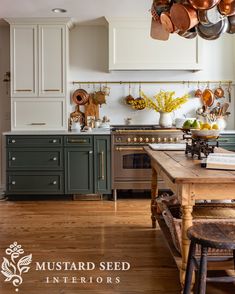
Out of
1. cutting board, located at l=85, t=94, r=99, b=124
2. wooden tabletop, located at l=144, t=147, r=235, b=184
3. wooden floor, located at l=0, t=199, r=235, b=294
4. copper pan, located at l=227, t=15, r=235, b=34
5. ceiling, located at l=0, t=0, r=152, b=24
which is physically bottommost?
wooden floor, located at l=0, t=199, r=235, b=294

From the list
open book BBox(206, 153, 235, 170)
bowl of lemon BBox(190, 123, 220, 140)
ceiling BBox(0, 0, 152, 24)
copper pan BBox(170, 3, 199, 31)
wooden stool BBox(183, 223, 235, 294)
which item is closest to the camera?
wooden stool BBox(183, 223, 235, 294)

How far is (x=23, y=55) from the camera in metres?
4.71

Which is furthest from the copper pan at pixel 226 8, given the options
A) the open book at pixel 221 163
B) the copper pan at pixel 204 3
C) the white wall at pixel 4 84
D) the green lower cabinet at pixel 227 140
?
the white wall at pixel 4 84

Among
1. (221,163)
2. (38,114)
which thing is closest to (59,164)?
(38,114)

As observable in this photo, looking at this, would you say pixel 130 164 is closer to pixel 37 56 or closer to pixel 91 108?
pixel 91 108

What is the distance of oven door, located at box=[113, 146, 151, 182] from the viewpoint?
15.1ft

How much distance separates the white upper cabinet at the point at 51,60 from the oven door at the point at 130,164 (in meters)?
1.09

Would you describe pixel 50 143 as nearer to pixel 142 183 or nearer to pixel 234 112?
pixel 142 183

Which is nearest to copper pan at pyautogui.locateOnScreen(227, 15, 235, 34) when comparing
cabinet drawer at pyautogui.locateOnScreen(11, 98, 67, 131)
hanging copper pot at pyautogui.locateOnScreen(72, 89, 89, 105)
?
cabinet drawer at pyautogui.locateOnScreen(11, 98, 67, 131)

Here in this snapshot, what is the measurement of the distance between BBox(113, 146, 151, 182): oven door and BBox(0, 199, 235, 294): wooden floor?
310 mm

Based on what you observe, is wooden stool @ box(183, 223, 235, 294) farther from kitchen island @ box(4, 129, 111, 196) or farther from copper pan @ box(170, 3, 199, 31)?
kitchen island @ box(4, 129, 111, 196)

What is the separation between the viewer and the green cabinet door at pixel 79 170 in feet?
15.0

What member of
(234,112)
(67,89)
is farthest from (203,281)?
(234,112)

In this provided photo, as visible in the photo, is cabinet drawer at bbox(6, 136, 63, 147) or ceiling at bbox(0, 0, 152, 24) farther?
cabinet drawer at bbox(6, 136, 63, 147)
